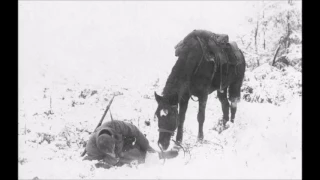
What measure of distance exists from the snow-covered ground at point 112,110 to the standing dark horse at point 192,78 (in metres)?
0.59

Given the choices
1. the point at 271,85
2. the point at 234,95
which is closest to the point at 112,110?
the point at 234,95

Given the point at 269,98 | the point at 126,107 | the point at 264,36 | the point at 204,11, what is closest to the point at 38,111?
the point at 126,107

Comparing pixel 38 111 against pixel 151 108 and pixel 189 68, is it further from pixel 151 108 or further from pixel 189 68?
pixel 189 68

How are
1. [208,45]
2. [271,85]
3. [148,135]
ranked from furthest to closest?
1. [271,85]
2. [148,135]
3. [208,45]

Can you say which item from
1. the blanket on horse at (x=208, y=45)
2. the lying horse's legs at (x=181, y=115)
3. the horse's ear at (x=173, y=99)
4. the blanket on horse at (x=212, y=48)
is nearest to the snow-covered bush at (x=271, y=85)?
the blanket on horse at (x=212, y=48)

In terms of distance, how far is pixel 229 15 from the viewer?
70.2 feet

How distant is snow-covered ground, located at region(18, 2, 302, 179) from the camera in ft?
13.9

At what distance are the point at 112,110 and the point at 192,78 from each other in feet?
11.6

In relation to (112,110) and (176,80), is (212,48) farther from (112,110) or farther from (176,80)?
(112,110)

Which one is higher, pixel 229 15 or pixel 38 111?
pixel 229 15

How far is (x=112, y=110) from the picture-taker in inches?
358

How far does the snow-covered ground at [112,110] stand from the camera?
13.9 feet
